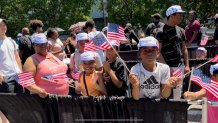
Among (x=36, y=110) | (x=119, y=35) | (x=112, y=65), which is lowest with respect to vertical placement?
(x=36, y=110)

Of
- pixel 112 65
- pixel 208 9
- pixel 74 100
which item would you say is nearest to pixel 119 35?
pixel 112 65

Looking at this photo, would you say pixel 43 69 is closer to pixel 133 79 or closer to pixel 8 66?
pixel 8 66

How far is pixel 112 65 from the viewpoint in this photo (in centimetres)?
621

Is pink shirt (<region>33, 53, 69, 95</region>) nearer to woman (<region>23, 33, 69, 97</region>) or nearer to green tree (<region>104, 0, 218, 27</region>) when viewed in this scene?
woman (<region>23, 33, 69, 97</region>)

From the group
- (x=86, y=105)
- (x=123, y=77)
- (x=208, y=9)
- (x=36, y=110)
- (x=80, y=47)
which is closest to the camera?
(x=86, y=105)

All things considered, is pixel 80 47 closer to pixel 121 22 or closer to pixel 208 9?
pixel 208 9

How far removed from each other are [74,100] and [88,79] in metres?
0.98

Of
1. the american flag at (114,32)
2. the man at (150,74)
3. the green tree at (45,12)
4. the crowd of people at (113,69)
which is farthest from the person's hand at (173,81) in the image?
the green tree at (45,12)

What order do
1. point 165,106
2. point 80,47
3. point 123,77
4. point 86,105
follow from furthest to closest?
point 80,47
point 123,77
point 86,105
point 165,106

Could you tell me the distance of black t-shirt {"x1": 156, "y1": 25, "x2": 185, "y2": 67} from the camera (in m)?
7.21

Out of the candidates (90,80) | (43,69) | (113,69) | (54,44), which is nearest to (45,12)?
(54,44)

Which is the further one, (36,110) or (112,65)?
(112,65)

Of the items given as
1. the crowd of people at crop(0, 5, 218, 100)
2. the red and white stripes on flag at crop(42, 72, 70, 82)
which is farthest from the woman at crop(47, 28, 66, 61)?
the red and white stripes on flag at crop(42, 72, 70, 82)

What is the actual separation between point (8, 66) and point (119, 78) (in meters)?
2.20
